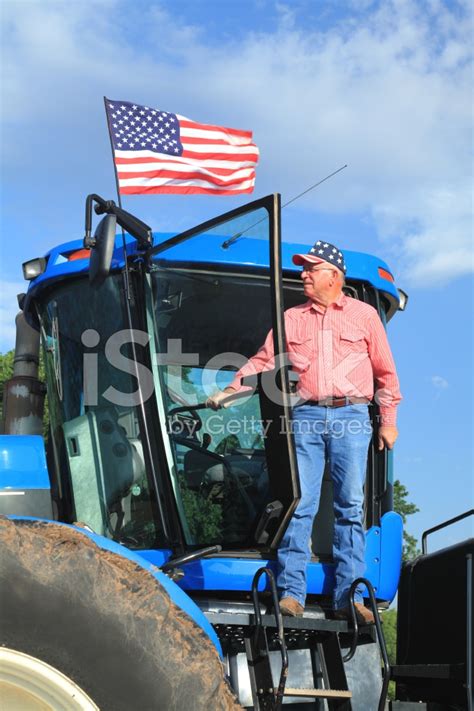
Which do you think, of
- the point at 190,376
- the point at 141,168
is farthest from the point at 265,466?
the point at 141,168

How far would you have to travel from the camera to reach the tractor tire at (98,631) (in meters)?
2.57

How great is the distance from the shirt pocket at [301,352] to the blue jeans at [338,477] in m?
0.21

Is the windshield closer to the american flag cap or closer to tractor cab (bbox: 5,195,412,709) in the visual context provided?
tractor cab (bbox: 5,195,412,709)

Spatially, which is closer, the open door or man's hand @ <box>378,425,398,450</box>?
the open door

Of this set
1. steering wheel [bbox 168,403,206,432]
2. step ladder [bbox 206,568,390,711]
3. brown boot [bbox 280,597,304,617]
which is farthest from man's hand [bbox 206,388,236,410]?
brown boot [bbox 280,597,304,617]

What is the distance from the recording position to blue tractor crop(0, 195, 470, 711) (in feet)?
14.0

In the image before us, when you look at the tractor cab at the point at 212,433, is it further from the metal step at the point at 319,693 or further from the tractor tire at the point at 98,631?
the tractor tire at the point at 98,631

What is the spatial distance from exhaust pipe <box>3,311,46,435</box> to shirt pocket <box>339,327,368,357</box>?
2914 millimetres

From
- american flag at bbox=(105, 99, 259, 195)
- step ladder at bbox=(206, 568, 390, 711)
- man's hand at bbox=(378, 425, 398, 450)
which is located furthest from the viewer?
american flag at bbox=(105, 99, 259, 195)

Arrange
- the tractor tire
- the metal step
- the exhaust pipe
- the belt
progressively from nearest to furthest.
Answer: the tractor tire < the metal step < the belt < the exhaust pipe

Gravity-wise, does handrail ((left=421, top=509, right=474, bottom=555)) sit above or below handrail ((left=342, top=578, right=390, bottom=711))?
above

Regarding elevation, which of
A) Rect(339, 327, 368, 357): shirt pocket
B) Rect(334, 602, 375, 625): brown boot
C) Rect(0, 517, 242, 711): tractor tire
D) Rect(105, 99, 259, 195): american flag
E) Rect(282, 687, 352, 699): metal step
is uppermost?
Rect(105, 99, 259, 195): american flag

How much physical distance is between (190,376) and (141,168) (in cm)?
188

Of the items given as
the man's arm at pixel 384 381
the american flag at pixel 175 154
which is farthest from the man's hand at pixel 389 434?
the american flag at pixel 175 154
